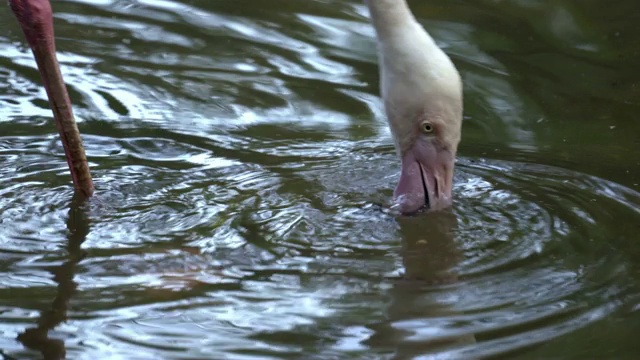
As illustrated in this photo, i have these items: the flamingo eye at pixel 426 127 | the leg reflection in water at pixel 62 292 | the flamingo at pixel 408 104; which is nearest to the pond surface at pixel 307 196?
the leg reflection in water at pixel 62 292

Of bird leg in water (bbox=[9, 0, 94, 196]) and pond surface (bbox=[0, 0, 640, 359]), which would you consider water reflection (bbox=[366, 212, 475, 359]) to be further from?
bird leg in water (bbox=[9, 0, 94, 196])

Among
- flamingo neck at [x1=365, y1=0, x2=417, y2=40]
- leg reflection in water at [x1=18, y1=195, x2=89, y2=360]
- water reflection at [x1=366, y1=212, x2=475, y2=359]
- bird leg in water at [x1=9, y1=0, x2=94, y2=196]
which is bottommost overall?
leg reflection in water at [x1=18, y1=195, x2=89, y2=360]

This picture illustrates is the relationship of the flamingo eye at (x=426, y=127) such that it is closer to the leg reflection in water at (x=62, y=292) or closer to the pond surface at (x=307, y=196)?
the pond surface at (x=307, y=196)

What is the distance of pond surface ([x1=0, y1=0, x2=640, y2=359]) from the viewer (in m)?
3.63

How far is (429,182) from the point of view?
476cm

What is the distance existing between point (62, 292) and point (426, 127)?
166cm

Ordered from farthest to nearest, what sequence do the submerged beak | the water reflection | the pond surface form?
the submerged beak, the pond surface, the water reflection

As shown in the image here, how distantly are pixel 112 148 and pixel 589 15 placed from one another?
3682 millimetres

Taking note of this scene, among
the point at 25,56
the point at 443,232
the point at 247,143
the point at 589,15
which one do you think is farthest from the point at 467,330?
the point at 589,15

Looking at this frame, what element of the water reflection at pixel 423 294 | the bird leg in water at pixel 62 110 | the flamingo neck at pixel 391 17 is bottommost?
the water reflection at pixel 423 294

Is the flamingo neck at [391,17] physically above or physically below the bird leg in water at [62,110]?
above

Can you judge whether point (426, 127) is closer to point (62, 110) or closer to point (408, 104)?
point (408, 104)

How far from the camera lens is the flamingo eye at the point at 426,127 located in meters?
4.70

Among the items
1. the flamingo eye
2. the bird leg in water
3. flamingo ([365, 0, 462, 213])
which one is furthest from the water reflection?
the bird leg in water
